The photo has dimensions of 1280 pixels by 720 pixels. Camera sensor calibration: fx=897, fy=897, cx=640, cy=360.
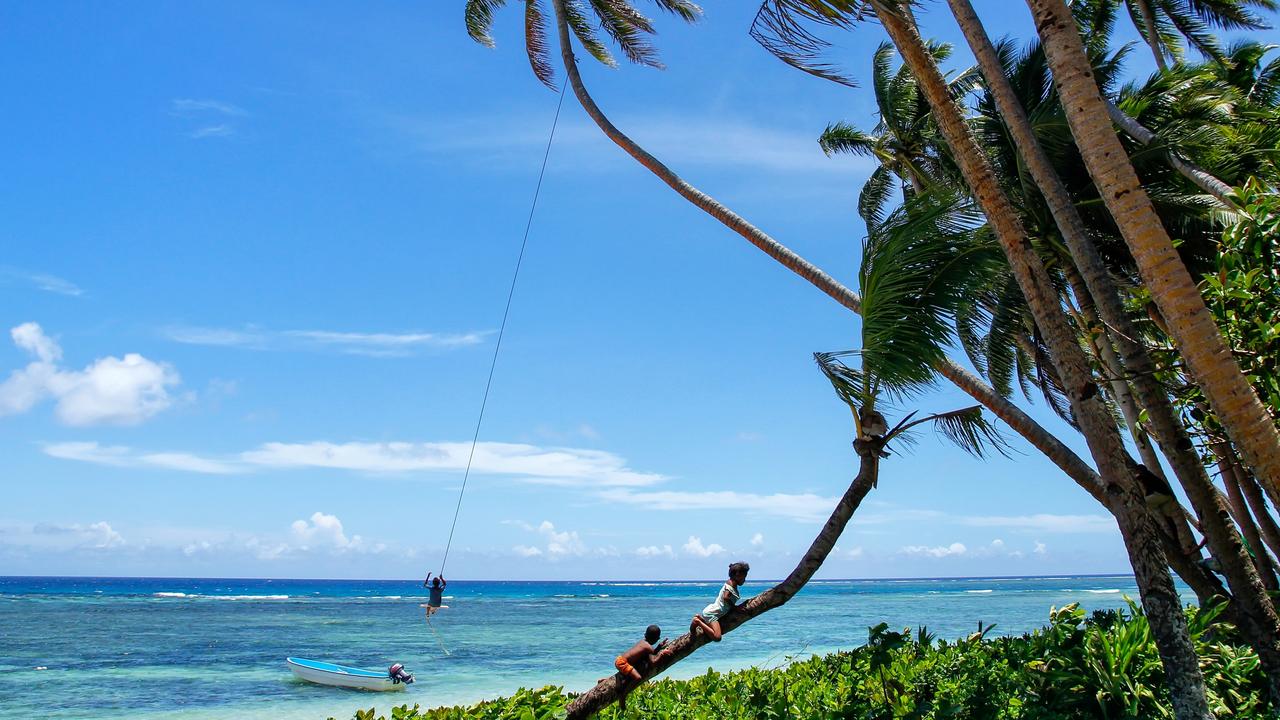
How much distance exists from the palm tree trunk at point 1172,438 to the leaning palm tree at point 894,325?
650 mm

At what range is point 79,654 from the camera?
3103 cm

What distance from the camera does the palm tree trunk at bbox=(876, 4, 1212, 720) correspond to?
17.8 ft

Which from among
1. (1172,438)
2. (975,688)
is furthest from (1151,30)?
(975,688)

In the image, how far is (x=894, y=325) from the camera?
607 cm

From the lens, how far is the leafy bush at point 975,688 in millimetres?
6177

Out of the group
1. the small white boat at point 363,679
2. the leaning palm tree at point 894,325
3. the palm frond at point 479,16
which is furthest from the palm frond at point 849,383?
the small white boat at point 363,679

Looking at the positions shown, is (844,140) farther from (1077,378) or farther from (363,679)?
(363,679)

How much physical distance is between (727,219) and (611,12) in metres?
4.67

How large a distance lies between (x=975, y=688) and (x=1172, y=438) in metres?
2.30

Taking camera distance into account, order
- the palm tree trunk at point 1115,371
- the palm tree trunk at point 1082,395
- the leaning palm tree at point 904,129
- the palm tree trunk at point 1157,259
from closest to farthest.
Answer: the palm tree trunk at point 1157,259 → the palm tree trunk at point 1082,395 → the palm tree trunk at point 1115,371 → the leaning palm tree at point 904,129

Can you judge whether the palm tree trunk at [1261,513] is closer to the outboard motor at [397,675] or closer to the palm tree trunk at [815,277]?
the palm tree trunk at [815,277]

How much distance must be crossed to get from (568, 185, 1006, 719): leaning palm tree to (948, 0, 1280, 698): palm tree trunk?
0.65 m

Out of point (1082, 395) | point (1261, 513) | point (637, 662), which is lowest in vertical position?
point (637, 662)

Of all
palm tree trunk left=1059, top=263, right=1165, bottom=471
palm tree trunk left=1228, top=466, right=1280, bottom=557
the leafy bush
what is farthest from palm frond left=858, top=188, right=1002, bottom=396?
palm tree trunk left=1228, top=466, right=1280, bottom=557
